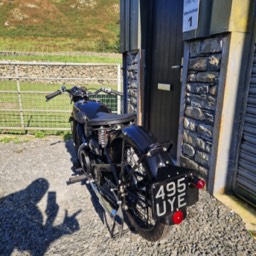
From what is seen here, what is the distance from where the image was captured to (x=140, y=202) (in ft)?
6.30

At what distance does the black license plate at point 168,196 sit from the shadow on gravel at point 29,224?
1.13 meters

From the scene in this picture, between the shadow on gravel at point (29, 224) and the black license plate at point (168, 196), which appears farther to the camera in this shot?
the shadow on gravel at point (29, 224)

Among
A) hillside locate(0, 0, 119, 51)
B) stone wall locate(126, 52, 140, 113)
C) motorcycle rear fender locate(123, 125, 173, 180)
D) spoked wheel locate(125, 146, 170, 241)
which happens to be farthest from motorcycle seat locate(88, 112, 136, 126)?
hillside locate(0, 0, 119, 51)

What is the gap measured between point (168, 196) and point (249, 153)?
55.3 inches

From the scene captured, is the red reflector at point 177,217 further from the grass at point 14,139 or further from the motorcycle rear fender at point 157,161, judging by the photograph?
the grass at point 14,139

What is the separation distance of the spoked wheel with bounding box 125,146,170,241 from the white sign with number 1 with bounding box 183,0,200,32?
173cm

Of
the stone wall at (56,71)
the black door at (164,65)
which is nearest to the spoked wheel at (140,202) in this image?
the black door at (164,65)

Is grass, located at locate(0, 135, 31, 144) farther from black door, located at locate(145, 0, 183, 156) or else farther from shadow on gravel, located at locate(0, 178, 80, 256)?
black door, located at locate(145, 0, 183, 156)

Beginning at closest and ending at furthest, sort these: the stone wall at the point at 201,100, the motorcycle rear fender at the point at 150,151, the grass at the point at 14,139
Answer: the motorcycle rear fender at the point at 150,151 → the stone wall at the point at 201,100 → the grass at the point at 14,139

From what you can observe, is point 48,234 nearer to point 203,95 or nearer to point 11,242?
point 11,242

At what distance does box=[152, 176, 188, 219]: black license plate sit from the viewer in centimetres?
152

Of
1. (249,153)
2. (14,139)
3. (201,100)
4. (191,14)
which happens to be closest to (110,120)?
(201,100)

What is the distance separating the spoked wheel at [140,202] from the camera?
1.77 metres

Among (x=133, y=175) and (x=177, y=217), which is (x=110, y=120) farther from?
(x=177, y=217)
